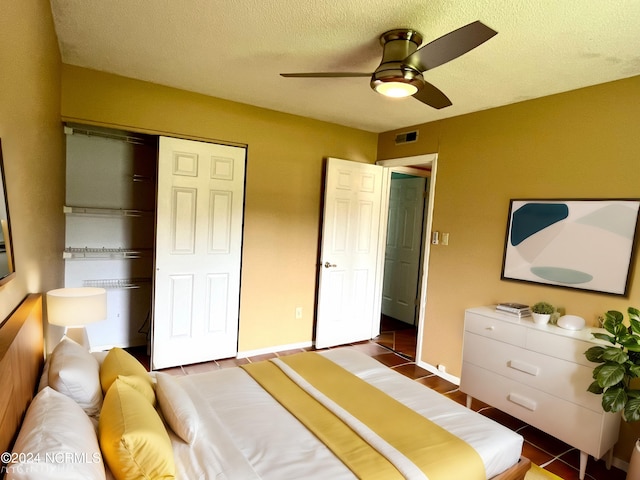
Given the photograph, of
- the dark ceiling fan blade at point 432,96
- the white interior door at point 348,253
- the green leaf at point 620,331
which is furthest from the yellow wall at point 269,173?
the green leaf at point 620,331

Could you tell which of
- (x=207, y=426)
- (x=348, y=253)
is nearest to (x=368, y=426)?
(x=207, y=426)

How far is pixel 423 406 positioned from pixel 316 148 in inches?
113

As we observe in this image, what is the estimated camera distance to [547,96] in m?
2.79

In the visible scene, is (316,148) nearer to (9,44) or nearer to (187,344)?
(187,344)

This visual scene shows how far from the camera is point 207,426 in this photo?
1561 mm

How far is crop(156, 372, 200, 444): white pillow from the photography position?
4.70 ft

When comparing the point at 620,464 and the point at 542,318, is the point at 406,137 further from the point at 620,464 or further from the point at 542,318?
the point at 620,464

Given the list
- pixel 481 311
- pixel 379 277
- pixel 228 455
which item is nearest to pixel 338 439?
pixel 228 455

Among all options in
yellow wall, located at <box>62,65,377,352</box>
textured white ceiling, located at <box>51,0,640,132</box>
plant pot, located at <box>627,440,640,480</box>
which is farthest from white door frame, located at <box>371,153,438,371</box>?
plant pot, located at <box>627,440,640,480</box>

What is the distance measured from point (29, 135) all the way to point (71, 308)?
93 cm

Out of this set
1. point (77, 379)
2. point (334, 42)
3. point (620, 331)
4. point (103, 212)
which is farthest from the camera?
point (103, 212)

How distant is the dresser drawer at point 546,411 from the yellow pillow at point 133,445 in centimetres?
232

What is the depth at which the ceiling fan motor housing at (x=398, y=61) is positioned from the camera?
6.10 ft

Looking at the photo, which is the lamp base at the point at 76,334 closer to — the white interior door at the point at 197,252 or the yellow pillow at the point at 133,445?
the white interior door at the point at 197,252
